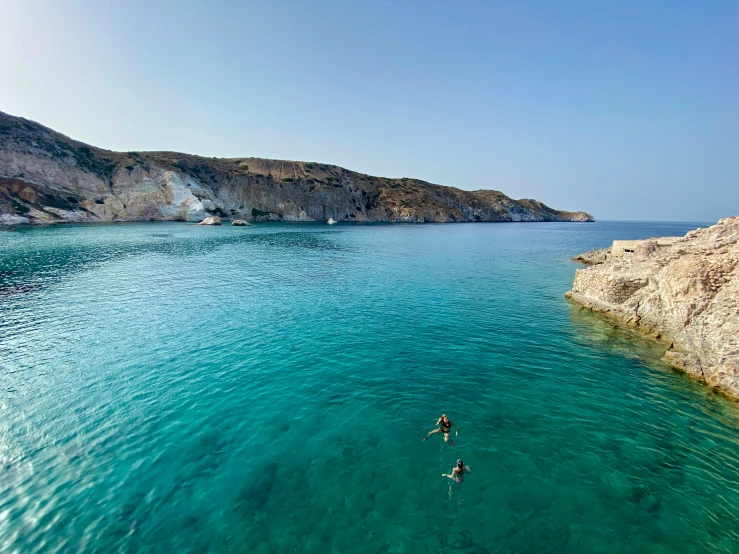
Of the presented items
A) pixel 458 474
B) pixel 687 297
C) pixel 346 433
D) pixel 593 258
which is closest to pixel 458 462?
pixel 458 474

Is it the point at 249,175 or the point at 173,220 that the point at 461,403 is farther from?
the point at 249,175

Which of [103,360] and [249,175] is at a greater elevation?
Answer: [249,175]

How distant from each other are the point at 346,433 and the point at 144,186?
507 feet

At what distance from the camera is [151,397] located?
1738 cm

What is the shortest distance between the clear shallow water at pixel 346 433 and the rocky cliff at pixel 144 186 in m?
113

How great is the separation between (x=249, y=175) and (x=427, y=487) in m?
179

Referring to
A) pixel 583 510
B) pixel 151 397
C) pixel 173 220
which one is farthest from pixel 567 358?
pixel 173 220

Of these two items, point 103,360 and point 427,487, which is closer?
point 427,487

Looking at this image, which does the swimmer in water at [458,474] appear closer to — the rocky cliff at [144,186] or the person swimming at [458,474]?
the person swimming at [458,474]

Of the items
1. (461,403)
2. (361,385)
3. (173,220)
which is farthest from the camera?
(173,220)

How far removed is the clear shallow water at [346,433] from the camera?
1065cm

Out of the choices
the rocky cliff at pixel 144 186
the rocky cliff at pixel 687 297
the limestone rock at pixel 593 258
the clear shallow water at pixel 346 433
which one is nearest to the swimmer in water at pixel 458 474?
the clear shallow water at pixel 346 433

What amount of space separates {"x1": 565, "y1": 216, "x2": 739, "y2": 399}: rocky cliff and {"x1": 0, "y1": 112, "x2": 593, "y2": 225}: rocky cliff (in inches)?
5591

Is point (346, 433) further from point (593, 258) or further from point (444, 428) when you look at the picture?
point (593, 258)
